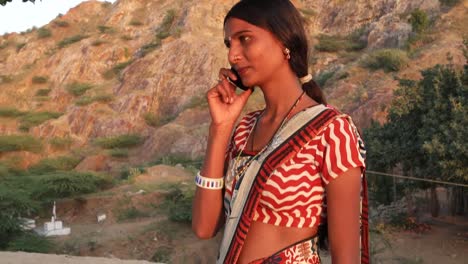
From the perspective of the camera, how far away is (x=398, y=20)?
19969mm

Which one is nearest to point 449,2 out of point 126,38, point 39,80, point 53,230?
point 126,38

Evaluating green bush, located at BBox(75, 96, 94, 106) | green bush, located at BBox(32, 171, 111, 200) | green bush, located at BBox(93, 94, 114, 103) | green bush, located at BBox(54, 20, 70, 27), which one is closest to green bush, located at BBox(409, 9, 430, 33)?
green bush, located at BBox(32, 171, 111, 200)

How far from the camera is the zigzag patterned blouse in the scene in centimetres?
116

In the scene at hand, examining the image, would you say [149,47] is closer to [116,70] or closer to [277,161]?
[116,70]

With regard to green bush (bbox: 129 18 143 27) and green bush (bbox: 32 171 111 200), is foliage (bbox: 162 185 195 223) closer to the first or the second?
green bush (bbox: 32 171 111 200)

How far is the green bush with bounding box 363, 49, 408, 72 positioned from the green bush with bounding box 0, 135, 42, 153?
1173 centimetres

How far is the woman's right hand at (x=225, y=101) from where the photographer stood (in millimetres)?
1425

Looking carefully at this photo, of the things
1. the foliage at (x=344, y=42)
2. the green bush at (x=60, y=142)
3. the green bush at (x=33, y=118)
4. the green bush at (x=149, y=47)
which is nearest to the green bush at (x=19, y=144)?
the green bush at (x=60, y=142)

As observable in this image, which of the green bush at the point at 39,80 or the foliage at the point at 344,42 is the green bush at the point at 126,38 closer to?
the green bush at the point at 39,80

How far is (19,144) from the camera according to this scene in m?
17.3

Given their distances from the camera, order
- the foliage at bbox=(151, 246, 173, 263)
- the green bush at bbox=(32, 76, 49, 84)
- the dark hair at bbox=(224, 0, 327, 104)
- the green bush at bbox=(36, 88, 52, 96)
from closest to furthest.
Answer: the dark hair at bbox=(224, 0, 327, 104) < the foliage at bbox=(151, 246, 173, 263) < the green bush at bbox=(36, 88, 52, 96) < the green bush at bbox=(32, 76, 49, 84)

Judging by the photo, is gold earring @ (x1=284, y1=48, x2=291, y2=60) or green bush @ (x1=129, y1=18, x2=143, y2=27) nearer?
gold earring @ (x1=284, y1=48, x2=291, y2=60)

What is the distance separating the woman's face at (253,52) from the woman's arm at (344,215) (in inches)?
13.8

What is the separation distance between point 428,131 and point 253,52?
644cm
